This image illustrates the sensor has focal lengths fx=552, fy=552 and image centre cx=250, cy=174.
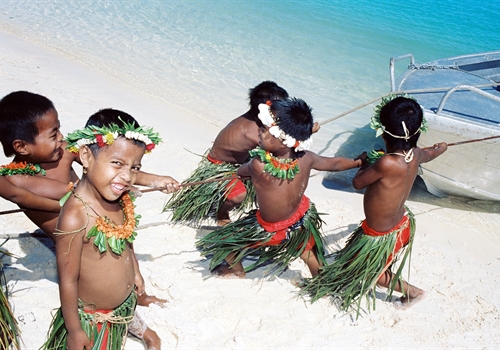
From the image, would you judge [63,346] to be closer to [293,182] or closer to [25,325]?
[25,325]

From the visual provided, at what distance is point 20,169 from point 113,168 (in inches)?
36.1

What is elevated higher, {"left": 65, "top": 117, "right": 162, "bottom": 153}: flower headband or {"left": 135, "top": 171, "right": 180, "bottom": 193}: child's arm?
{"left": 65, "top": 117, "right": 162, "bottom": 153}: flower headband

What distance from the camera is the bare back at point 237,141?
4.12 m

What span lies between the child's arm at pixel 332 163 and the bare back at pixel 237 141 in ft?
2.65

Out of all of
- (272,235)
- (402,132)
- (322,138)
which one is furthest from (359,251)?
(322,138)

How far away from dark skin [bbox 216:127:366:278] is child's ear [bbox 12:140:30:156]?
1.25 meters

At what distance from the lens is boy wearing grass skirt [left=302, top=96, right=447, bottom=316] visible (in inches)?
126

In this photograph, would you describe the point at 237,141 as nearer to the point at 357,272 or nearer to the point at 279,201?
the point at 279,201

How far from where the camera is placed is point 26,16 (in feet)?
32.4

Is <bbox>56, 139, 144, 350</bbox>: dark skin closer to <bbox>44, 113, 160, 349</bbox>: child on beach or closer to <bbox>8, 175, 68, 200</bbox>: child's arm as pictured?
<bbox>44, 113, 160, 349</bbox>: child on beach

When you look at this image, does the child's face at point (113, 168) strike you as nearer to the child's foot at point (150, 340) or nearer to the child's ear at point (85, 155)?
the child's ear at point (85, 155)

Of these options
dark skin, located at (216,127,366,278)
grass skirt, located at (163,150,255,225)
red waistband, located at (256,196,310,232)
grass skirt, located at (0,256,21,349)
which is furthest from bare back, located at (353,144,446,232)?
grass skirt, located at (0,256,21,349)

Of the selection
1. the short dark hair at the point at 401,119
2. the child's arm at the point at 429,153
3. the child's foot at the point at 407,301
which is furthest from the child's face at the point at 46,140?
the child's foot at the point at 407,301

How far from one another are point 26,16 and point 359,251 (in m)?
8.59
